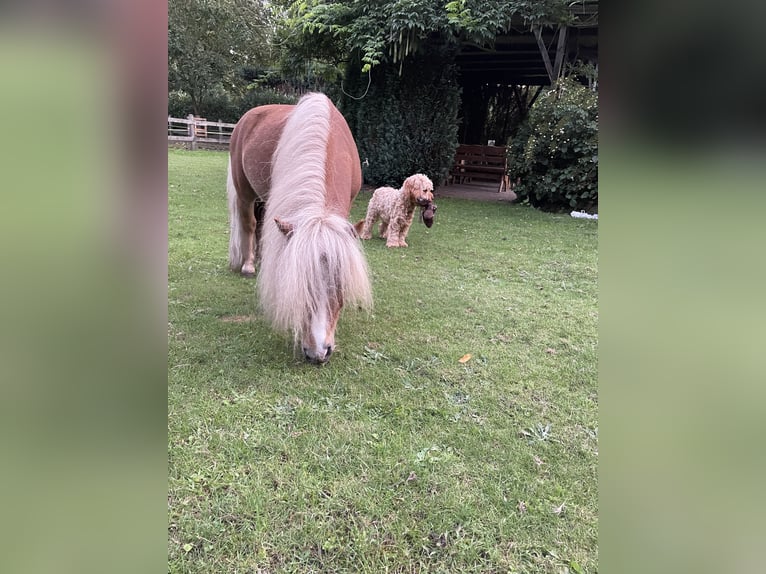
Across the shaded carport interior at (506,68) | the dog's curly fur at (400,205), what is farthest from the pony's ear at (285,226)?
the shaded carport interior at (506,68)

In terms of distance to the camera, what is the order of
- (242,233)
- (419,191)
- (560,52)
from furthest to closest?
(560,52)
(419,191)
(242,233)

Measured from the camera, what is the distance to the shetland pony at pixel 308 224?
7.91 feet

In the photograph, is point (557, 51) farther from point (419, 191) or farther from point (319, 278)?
point (319, 278)

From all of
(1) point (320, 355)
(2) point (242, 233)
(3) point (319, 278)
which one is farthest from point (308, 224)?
(2) point (242, 233)

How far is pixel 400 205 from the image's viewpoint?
606cm

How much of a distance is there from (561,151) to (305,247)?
7.59m

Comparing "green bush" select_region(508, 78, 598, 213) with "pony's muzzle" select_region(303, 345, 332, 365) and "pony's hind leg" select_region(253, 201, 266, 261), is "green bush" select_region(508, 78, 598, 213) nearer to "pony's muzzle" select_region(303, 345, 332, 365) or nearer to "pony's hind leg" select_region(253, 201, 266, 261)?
"pony's hind leg" select_region(253, 201, 266, 261)

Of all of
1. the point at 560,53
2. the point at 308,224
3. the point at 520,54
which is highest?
the point at 520,54

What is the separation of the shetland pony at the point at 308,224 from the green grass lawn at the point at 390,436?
451 millimetres

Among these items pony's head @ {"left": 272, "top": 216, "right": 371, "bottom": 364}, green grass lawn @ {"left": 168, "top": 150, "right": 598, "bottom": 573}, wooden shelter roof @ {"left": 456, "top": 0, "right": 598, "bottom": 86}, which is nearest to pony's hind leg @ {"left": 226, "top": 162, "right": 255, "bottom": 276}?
green grass lawn @ {"left": 168, "top": 150, "right": 598, "bottom": 573}
